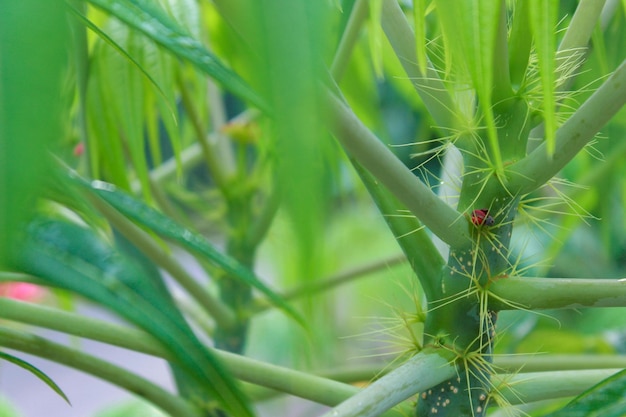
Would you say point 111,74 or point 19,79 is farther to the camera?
point 111,74

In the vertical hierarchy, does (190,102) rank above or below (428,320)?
above

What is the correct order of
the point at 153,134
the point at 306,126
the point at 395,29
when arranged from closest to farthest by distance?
the point at 306,126
the point at 395,29
the point at 153,134

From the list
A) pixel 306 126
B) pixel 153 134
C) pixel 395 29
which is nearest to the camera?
pixel 306 126

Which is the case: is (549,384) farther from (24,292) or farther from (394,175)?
(24,292)

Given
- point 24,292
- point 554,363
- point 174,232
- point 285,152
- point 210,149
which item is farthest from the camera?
point 24,292

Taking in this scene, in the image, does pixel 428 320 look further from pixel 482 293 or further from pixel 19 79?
pixel 19 79

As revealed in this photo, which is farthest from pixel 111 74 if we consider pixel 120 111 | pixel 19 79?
pixel 19 79

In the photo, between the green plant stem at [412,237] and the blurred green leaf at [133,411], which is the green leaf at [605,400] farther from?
the blurred green leaf at [133,411]

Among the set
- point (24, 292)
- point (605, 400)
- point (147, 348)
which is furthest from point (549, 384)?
point (24, 292)
